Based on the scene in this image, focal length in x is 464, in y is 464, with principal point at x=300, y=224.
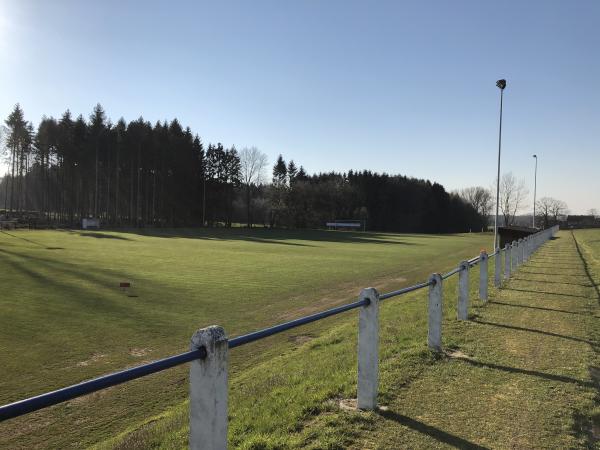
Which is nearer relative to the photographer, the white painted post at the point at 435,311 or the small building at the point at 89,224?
the white painted post at the point at 435,311

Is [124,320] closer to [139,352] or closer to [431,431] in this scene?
[139,352]

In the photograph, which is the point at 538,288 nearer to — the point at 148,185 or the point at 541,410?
the point at 541,410

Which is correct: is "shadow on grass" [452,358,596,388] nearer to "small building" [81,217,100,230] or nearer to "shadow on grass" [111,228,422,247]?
"shadow on grass" [111,228,422,247]

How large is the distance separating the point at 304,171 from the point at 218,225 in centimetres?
3281

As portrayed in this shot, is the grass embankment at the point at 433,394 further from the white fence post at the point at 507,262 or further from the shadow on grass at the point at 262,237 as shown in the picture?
the shadow on grass at the point at 262,237

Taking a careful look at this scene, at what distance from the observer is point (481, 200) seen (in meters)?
149

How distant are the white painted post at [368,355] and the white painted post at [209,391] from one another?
220 centimetres

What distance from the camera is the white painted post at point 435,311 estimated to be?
6.46 meters

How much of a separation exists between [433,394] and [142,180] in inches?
3312

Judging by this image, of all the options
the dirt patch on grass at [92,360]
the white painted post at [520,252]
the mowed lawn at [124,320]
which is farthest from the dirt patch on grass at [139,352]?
the white painted post at [520,252]

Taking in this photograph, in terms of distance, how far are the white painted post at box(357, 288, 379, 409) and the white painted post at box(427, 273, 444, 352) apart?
205 centimetres

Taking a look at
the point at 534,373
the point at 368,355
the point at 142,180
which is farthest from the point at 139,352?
the point at 142,180

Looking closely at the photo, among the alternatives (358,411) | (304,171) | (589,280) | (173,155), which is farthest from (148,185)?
(358,411)

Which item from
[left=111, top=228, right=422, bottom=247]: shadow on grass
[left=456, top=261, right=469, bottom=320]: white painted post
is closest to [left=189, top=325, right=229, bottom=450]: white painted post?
[left=456, top=261, right=469, bottom=320]: white painted post
